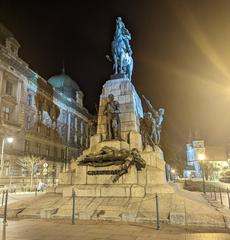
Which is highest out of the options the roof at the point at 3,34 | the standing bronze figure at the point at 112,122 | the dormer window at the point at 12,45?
the roof at the point at 3,34

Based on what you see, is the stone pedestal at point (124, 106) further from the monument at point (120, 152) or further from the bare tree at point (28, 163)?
the bare tree at point (28, 163)

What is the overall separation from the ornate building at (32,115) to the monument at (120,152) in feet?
56.7

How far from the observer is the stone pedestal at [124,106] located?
52.6ft

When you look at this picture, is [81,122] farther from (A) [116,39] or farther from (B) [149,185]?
(B) [149,185]

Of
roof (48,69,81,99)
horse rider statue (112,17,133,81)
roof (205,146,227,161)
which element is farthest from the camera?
roof (205,146,227,161)

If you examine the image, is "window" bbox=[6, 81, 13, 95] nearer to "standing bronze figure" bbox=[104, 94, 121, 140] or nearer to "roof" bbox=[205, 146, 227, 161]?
"standing bronze figure" bbox=[104, 94, 121, 140]

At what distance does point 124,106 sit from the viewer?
657 inches

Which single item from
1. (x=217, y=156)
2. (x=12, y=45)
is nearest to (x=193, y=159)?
(x=217, y=156)

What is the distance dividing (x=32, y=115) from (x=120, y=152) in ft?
120

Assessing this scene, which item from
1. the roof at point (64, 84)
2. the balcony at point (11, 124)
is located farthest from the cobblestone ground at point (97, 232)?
the roof at point (64, 84)

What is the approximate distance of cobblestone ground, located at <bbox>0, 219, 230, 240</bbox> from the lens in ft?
23.1

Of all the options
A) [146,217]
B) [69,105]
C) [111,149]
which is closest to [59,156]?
[69,105]

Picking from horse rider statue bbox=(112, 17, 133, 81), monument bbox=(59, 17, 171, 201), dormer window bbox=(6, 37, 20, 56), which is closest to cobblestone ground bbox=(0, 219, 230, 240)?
monument bbox=(59, 17, 171, 201)

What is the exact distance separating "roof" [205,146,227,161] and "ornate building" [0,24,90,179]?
231 feet
